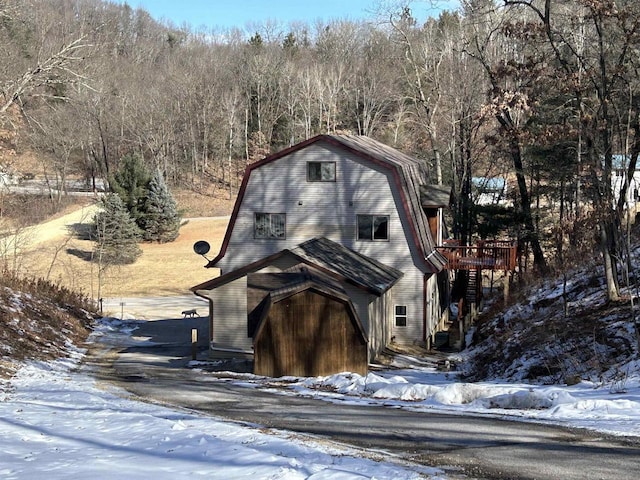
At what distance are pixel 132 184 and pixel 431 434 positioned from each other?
185 ft

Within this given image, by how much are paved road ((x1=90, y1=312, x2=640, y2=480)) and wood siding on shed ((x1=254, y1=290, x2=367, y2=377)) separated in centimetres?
316

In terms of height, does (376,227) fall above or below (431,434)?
above

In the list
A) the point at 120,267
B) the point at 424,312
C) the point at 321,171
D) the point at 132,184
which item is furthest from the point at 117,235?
the point at 424,312

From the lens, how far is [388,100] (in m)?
78.8

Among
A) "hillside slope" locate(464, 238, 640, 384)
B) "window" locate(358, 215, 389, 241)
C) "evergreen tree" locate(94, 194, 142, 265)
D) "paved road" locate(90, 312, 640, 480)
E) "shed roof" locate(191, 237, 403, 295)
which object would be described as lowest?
"paved road" locate(90, 312, 640, 480)

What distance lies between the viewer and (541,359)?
706 inches

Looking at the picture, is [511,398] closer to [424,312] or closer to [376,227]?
[424,312]

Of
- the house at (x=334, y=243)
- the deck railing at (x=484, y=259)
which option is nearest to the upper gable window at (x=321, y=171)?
the house at (x=334, y=243)

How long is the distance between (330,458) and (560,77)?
→ 13497 millimetres

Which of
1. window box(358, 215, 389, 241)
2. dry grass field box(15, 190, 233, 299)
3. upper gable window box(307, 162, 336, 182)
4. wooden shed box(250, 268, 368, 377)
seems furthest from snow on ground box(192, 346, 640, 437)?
dry grass field box(15, 190, 233, 299)

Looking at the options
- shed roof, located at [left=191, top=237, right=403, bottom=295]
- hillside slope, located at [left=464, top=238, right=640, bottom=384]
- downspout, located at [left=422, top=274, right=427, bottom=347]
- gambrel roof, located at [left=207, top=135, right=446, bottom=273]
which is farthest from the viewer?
gambrel roof, located at [left=207, top=135, right=446, bottom=273]

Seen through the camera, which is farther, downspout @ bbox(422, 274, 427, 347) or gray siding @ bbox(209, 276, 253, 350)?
downspout @ bbox(422, 274, 427, 347)

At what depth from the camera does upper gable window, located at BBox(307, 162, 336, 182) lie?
2812cm

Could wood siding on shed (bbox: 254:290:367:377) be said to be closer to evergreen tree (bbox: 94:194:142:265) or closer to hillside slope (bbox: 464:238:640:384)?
hillside slope (bbox: 464:238:640:384)
